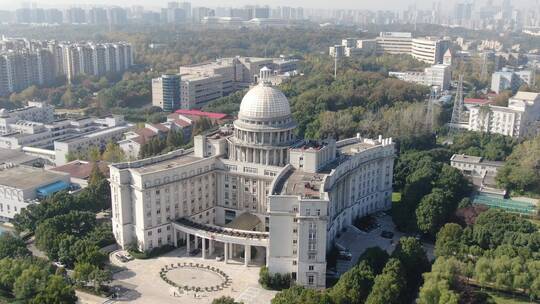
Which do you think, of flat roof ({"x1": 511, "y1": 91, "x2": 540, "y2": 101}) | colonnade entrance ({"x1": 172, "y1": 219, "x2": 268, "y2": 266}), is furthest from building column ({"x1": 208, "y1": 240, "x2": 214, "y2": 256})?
flat roof ({"x1": 511, "y1": 91, "x2": 540, "y2": 101})

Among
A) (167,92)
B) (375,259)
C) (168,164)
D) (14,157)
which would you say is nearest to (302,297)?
(375,259)

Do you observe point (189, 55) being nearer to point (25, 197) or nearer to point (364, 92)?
point (364, 92)

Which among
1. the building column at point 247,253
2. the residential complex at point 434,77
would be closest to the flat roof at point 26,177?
the building column at point 247,253

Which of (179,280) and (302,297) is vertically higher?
(302,297)

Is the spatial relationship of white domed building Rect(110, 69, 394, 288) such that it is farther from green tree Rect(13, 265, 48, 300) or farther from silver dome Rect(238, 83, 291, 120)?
green tree Rect(13, 265, 48, 300)

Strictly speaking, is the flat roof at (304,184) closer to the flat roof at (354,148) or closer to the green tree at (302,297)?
the green tree at (302,297)

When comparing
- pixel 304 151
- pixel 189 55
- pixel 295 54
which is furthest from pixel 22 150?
pixel 295 54

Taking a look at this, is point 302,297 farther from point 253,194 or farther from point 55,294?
point 253,194
